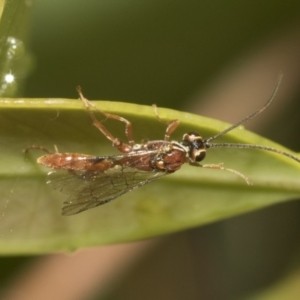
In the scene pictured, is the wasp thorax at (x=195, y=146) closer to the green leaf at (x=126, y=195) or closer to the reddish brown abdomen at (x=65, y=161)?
the green leaf at (x=126, y=195)

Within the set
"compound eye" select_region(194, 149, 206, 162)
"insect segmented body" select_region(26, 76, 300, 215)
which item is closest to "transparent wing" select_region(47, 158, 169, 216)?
"insect segmented body" select_region(26, 76, 300, 215)

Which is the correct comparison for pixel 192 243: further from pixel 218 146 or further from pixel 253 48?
pixel 218 146

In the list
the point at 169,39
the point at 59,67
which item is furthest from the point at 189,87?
the point at 59,67

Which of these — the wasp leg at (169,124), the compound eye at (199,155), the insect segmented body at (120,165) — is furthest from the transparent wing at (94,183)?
Answer: the wasp leg at (169,124)

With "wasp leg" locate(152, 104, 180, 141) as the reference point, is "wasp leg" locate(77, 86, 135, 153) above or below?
above

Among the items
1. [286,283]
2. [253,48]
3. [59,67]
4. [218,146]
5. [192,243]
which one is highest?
[253,48]

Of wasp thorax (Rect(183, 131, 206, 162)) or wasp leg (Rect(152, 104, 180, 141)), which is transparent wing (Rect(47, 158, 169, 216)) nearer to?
Result: wasp thorax (Rect(183, 131, 206, 162))

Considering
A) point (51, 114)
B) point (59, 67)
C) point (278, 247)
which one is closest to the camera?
point (51, 114)
